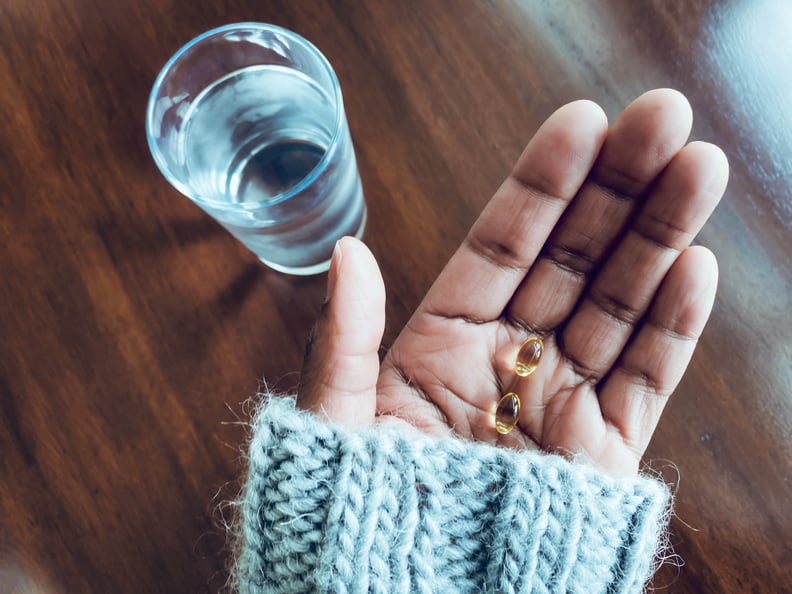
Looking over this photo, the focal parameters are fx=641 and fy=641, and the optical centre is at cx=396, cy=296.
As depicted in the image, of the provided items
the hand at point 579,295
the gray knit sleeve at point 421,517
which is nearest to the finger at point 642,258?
the hand at point 579,295

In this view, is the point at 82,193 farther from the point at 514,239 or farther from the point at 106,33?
the point at 514,239

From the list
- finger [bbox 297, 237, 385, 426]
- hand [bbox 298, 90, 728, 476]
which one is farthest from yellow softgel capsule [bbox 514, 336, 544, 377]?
finger [bbox 297, 237, 385, 426]

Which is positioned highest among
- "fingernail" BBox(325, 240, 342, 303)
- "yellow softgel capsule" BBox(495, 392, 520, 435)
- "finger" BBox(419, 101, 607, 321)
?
"finger" BBox(419, 101, 607, 321)

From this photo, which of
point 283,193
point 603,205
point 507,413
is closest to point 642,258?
point 603,205

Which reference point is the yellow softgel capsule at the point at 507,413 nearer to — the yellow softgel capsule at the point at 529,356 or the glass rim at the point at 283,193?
the yellow softgel capsule at the point at 529,356

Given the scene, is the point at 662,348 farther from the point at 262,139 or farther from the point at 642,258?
the point at 262,139

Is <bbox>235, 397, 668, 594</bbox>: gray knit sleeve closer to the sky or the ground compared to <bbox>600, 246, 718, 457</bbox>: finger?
closer to the ground

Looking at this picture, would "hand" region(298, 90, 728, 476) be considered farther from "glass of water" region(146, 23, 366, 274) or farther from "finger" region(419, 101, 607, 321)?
"glass of water" region(146, 23, 366, 274)

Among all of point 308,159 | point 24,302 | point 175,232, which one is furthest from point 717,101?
→ point 24,302
